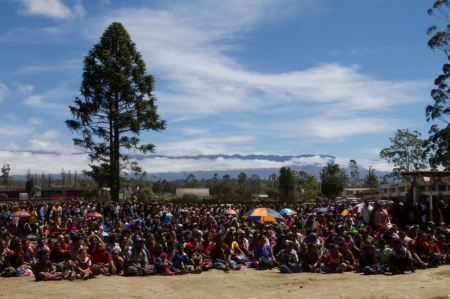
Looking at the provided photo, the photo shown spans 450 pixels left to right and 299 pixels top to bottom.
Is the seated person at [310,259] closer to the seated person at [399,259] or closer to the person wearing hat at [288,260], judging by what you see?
the person wearing hat at [288,260]

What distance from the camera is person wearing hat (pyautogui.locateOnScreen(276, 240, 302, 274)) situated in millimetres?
12180

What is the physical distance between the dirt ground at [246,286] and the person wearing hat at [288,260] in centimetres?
32

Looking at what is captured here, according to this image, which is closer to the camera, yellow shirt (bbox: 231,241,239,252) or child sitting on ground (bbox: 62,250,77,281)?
child sitting on ground (bbox: 62,250,77,281)

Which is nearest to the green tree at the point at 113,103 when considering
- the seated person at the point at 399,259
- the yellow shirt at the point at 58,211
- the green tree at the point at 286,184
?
the yellow shirt at the point at 58,211

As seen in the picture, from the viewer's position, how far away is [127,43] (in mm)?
33438

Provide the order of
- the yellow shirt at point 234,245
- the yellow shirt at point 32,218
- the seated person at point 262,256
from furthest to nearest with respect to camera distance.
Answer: the yellow shirt at point 32,218
the yellow shirt at point 234,245
the seated person at point 262,256

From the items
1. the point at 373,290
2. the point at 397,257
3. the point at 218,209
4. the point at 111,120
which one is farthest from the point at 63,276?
the point at 111,120

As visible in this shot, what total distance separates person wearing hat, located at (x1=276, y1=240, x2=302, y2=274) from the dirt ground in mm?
319

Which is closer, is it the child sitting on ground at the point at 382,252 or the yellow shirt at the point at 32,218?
the child sitting on ground at the point at 382,252

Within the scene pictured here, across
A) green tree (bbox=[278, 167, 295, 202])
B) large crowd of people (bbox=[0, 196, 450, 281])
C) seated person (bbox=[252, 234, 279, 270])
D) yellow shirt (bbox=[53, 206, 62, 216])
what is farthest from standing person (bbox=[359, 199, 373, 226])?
green tree (bbox=[278, 167, 295, 202])

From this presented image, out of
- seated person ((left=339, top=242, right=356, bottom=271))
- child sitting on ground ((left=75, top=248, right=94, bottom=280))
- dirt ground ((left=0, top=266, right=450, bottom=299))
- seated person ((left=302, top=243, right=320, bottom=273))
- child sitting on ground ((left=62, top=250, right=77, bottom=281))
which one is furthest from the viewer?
Result: seated person ((left=302, top=243, right=320, bottom=273))

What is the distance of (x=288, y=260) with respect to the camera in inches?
493

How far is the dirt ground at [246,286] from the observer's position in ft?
30.5

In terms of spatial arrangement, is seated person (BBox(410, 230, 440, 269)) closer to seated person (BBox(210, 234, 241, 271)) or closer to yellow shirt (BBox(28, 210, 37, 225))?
seated person (BBox(210, 234, 241, 271))
